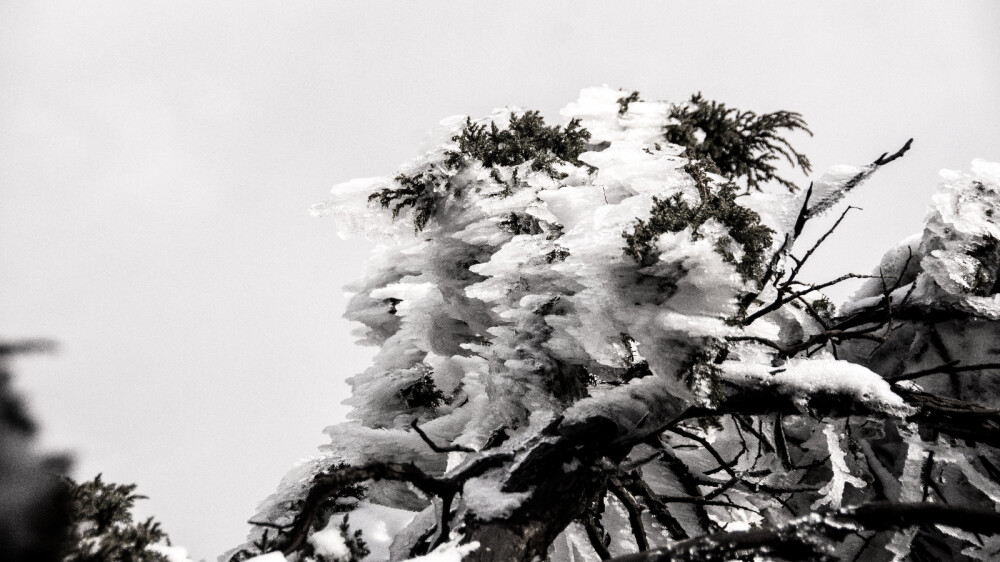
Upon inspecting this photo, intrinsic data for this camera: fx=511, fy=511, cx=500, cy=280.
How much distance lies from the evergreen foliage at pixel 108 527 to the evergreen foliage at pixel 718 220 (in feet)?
8.47

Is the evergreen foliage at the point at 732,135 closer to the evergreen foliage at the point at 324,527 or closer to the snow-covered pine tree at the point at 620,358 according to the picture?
the snow-covered pine tree at the point at 620,358

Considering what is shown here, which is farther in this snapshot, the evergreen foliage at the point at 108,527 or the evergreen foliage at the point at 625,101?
the evergreen foliage at the point at 625,101

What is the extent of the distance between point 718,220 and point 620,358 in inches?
38.0

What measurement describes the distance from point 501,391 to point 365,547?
4.10ft

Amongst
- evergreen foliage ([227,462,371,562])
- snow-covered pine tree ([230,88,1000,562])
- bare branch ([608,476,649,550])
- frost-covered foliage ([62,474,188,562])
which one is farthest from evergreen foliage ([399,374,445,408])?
frost-covered foliage ([62,474,188,562])

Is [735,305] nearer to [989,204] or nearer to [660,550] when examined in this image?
[660,550]

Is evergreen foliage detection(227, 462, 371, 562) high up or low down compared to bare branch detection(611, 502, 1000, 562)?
up

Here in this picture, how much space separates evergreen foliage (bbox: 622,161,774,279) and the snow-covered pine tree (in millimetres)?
16

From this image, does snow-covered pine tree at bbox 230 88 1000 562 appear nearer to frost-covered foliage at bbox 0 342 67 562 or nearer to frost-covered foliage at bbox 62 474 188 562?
frost-covered foliage at bbox 62 474 188 562

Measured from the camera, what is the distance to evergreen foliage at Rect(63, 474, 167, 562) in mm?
1953

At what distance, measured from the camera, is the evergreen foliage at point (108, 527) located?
6.41ft

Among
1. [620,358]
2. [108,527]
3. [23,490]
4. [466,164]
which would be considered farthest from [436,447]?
[466,164]

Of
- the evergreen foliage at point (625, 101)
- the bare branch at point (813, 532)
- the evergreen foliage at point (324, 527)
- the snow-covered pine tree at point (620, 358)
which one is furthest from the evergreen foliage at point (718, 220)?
the evergreen foliage at point (625, 101)

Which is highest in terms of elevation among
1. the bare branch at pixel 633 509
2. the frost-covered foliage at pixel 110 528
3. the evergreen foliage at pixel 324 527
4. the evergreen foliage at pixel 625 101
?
the evergreen foliage at pixel 625 101
